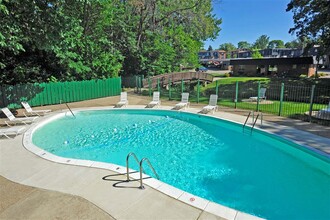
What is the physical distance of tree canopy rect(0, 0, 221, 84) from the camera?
11438mm

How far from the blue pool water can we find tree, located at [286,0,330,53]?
15939 millimetres

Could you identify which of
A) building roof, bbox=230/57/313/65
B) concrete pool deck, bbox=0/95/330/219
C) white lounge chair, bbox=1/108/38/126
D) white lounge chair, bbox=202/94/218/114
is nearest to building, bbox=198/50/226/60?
building roof, bbox=230/57/313/65

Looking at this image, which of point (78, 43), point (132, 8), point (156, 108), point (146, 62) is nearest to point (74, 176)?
point (156, 108)

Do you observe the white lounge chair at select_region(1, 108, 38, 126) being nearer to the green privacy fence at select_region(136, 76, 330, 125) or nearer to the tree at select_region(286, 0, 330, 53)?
the green privacy fence at select_region(136, 76, 330, 125)

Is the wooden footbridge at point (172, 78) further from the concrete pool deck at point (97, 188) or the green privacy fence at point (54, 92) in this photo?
the concrete pool deck at point (97, 188)

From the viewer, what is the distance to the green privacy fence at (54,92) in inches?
602

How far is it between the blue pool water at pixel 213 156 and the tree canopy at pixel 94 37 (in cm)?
526

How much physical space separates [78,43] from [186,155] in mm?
15151

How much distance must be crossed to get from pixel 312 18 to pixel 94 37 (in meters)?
21.8

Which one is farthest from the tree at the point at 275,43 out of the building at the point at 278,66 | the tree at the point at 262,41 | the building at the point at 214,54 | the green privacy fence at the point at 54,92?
the green privacy fence at the point at 54,92

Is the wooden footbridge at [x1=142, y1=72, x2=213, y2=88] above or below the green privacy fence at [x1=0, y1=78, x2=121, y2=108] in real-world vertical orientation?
above

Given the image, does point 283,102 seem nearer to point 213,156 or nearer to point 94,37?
point 213,156

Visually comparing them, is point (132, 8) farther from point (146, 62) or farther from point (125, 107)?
point (125, 107)

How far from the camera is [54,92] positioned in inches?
675
